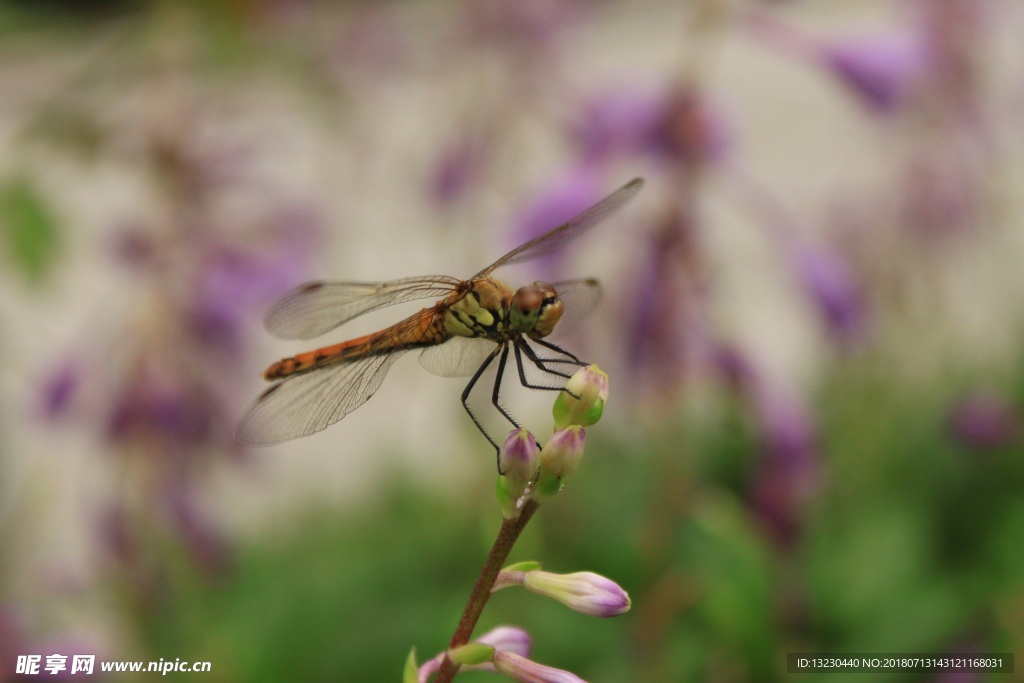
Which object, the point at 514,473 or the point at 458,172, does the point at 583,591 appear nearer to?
the point at 514,473

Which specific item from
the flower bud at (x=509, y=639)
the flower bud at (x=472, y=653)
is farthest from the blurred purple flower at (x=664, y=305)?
the flower bud at (x=472, y=653)

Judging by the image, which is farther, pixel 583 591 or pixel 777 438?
pixel 777 438

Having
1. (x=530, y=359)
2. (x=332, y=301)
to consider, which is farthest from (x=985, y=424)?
(x=332, y=301)

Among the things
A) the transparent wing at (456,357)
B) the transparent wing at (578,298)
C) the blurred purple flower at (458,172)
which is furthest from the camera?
the blurred purple flower at (458,172)

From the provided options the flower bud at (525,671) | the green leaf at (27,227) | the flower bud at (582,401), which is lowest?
the flower bud at (525,671)

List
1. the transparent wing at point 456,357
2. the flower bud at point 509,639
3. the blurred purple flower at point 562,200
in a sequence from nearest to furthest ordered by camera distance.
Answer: the flower bud at point 509,639, the transparent wing at point 456,357, the blurred purple flower at point 562,200

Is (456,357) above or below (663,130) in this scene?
below

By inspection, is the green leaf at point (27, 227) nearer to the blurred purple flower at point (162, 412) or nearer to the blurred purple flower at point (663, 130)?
the blurred purple flower at point (162, 412)
